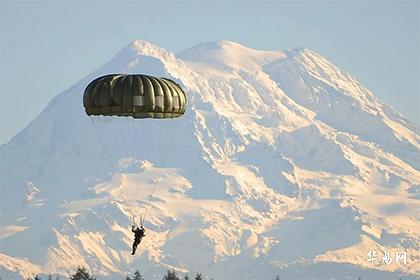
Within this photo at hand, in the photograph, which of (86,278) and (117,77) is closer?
(117,77)

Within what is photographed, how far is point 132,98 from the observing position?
118 metres

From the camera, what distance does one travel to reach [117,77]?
12038cm

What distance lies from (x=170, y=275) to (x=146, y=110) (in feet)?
240

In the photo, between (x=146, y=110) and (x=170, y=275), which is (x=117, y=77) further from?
(x=170, y=275)

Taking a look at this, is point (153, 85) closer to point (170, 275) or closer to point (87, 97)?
point (87, 97)

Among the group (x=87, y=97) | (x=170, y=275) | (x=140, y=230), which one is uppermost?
(x=87, y=97)

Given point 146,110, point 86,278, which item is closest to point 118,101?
point 146,110

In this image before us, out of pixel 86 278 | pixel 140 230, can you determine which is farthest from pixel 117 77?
pixel 86 278

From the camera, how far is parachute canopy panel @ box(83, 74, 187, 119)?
118m

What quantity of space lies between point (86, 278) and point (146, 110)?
63.4 metres

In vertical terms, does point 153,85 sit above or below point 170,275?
above

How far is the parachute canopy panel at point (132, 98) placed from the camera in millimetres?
118438

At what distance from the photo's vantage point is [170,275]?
190375 millimetres

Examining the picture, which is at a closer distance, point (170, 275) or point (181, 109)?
point (181, 109)
